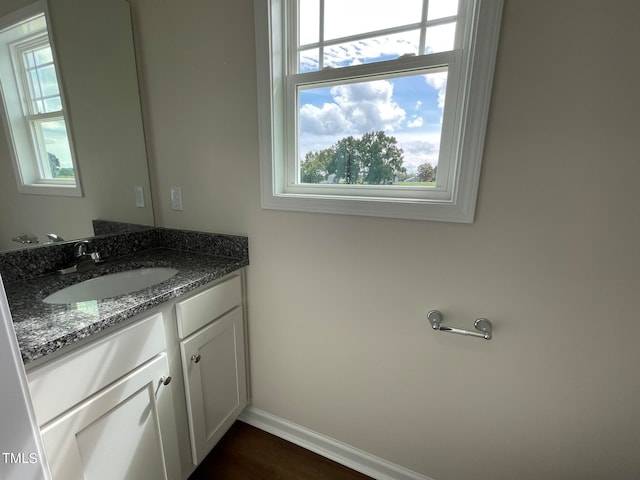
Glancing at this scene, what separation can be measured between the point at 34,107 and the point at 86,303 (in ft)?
2.57

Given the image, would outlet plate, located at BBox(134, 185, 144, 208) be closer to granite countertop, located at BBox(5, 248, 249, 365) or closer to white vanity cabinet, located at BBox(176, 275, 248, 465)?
granite countertop, located at BBox(5, 248, 249, 365)

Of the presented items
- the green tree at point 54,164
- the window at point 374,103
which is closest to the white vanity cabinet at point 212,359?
the window at point 374,103

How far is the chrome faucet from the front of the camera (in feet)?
3.74

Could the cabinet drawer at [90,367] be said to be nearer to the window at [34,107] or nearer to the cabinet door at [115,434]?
the cabinet door at [115,434]

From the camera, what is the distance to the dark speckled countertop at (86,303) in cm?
69

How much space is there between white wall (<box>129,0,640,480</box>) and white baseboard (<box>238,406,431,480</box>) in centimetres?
4

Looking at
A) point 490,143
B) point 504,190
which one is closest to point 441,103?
point 490,143

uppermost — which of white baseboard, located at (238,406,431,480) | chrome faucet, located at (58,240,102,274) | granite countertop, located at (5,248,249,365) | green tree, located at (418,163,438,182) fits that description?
green tree, located at (418,163,438,182)

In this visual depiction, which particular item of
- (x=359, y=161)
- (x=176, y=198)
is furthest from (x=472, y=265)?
(x=176, y=198)

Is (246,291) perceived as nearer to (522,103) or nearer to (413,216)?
(413,216)

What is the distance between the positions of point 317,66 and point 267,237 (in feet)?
2.51

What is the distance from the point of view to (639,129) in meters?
0.73

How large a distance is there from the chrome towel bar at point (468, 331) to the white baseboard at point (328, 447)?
766 millimetres

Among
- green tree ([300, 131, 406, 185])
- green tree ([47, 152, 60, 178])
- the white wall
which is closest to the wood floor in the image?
the white wall
